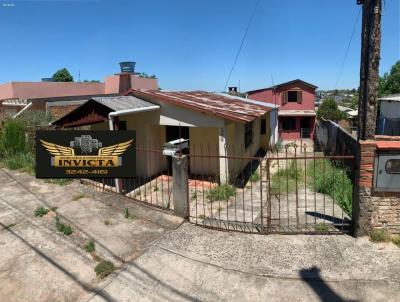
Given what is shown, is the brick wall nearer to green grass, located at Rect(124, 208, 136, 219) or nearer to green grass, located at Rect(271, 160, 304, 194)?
green grass, located at Rect(271, 160, 304, 194)

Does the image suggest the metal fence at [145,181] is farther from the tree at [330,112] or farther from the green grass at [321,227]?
the tree at [330,112]

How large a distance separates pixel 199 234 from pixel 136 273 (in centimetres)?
166

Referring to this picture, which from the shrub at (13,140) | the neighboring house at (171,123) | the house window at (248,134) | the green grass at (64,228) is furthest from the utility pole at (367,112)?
the shrub at (13,140)

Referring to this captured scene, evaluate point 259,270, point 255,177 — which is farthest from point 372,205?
point 255,177

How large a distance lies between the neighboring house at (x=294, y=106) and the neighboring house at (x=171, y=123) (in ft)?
52.0

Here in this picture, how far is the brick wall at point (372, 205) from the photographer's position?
5.90 metres

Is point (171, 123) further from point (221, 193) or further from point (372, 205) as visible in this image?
point (372, 205)

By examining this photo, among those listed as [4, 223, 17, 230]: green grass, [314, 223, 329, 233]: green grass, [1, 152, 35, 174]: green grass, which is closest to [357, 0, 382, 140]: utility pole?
[314, 223, 329, 233]: green grass

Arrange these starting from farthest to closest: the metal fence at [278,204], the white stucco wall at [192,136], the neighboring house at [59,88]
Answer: the neighboring house at [59,88] < the white stucco wall at [192,136] < the metal fence at [278,204]

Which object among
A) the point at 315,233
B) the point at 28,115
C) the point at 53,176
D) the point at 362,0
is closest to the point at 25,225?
the point at 53,176

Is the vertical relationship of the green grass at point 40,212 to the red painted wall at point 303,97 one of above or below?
below

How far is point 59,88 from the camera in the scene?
29078 millimetres

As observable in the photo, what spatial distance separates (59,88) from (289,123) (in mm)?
19566

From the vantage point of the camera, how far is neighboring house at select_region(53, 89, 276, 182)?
10047mm
